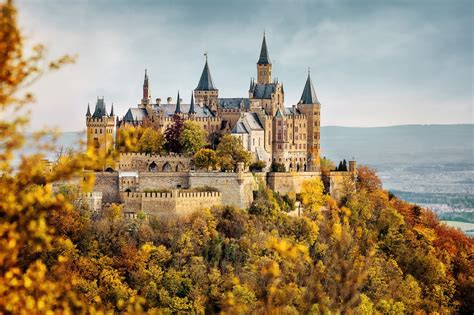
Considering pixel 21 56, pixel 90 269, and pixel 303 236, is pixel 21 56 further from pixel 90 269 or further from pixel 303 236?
pixel 303 236

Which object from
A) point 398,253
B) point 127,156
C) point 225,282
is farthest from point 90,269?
point 398,253

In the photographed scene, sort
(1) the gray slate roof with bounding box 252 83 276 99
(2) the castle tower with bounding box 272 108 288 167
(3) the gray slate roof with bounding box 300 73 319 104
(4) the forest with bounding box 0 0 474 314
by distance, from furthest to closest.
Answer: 1. (3) the gray slate roof with bounding box 300 73 319 104
2. (1) the gray slate roof with bounding box 252 83 276 99
3. (2) the castle tower with bounding box 272 108 288 167
4. (4) the forest with bounding box 0 0 474 314

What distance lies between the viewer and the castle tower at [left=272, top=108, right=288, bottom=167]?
56.7 meters

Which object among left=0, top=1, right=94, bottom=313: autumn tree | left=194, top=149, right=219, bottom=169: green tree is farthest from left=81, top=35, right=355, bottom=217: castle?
left=0, top=1, right=94, bottom=313: autumn tree

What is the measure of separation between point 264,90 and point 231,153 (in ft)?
35.3

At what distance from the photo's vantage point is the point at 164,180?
46281mm

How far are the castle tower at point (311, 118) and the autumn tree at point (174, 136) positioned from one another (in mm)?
10089

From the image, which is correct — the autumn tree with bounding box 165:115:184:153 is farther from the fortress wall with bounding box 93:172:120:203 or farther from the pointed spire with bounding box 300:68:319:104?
the pointed spire with bounding box 300:68:319:104

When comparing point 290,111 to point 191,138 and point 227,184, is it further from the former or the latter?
point 227,184

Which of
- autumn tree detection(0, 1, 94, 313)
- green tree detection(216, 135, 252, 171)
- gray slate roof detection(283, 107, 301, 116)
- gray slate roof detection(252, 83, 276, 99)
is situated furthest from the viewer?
gray slate roof detection(283, 107, 301, 116)

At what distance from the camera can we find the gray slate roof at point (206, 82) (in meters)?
59.9

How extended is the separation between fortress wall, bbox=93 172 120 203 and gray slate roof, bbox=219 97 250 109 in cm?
1419

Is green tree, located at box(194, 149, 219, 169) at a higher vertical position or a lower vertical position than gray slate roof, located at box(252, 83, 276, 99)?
lower

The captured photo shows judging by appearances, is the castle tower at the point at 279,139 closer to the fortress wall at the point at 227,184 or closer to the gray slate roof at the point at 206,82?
the gray slate roof at the point at 206,82
